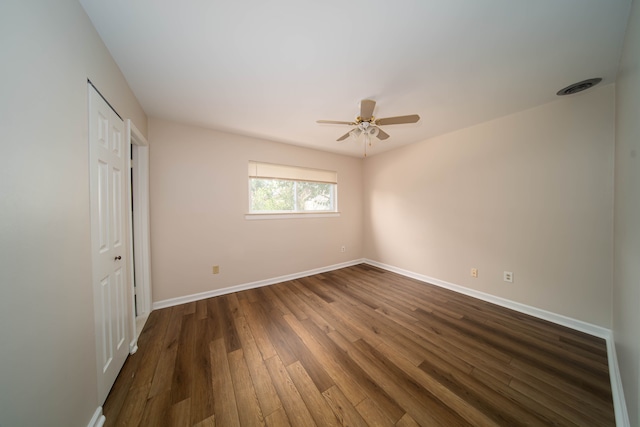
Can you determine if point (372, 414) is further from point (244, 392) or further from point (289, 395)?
point (244, 392)

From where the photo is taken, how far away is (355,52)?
145 centimetres

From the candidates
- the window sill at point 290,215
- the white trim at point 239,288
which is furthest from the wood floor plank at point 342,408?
the window sill at point 290,215

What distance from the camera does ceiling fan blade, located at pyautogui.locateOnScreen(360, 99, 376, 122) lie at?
1721 mm

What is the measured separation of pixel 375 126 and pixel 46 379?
268 centimetres

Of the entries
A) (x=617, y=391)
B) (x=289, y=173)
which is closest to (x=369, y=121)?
(x=289, y=173)

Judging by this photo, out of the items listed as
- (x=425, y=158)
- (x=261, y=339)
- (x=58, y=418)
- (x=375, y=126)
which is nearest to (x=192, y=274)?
(x=261, y=339)

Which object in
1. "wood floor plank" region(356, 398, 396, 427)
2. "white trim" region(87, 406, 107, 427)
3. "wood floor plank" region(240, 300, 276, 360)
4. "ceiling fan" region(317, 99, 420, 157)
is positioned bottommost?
"wood floor plank" region(356, 398, 396, 427)

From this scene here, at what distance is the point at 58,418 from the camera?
0.86m

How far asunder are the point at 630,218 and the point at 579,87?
55.9 inches

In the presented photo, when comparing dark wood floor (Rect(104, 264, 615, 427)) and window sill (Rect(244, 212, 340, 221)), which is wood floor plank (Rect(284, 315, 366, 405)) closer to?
dark wood floor (Rect(104, 264, 615, 427))

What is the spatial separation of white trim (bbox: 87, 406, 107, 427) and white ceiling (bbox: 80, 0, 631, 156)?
2.37m

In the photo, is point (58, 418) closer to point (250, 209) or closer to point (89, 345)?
point (89, 345)

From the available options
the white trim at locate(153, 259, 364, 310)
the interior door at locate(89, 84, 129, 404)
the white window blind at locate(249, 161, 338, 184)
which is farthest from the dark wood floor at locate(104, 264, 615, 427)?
the white window blind at locate(249, 161, 338, 184)

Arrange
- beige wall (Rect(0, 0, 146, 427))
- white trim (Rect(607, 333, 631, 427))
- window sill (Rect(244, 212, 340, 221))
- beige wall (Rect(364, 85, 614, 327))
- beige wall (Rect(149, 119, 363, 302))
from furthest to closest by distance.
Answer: window sill (Rect(244, 212, 340, 221)) < beige wall (Rect(149, 119, 363, 302)) < beige wall (Rect(364, 85, 614, 327)) < white trim (Rect(607, 333, 631, 427)) < beige wall (Rect(0, 0, 146, 427))
